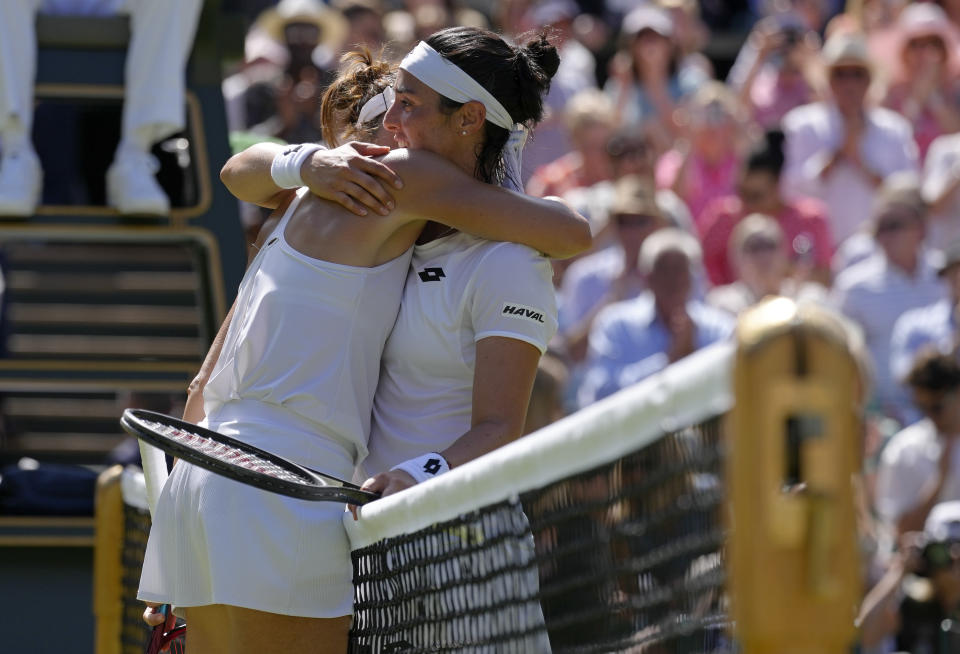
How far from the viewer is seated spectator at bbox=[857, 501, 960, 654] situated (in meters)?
5.71

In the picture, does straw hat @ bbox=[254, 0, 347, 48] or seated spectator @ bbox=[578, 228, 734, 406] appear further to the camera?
straw hat @ bbox=[254, 0, 347, 48]

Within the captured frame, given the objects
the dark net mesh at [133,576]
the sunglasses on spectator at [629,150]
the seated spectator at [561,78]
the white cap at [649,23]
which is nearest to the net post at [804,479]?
the dark net mesh at [133,576]

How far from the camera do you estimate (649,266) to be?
6992 millimetres

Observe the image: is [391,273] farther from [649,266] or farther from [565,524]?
[649,266]

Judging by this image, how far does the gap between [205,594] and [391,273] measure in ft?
2.34

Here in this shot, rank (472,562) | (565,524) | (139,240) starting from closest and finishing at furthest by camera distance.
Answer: (565,524) → (472,562) → (139,240)

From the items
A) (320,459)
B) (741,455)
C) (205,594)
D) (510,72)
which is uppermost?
(510,72)

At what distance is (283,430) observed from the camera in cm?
285

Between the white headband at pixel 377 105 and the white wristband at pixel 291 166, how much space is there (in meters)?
0.26

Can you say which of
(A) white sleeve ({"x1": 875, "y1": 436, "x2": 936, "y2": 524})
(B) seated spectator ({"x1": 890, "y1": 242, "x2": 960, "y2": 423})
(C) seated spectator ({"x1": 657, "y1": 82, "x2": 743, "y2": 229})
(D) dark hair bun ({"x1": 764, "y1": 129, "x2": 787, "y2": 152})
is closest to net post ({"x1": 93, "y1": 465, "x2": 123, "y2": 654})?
(A) white sleeve ({"x1": 875, "y1": 436, "x2": 936, "y2": 524})

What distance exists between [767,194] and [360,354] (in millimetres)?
5543

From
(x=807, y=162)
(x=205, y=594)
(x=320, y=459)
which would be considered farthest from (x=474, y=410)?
(x=807, y=162)

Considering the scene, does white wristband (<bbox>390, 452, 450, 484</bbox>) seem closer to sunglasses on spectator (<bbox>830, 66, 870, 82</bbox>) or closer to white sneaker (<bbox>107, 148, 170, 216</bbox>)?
white sneaker (<bbox>107, 148, 170, 216</bbox>)

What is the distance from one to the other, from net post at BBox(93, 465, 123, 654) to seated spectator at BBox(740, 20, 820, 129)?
236 inches
